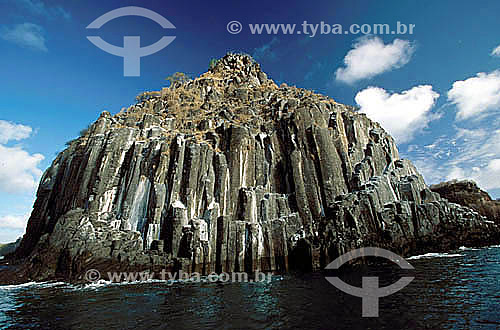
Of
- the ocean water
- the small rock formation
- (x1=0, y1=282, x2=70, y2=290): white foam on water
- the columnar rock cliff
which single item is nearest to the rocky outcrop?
the columnar rock cliff

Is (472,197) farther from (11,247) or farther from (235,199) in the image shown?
(11,247)

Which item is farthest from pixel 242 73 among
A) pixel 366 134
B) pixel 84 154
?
pixel 84 154

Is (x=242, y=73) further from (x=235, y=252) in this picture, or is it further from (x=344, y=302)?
(x=344, y=302)

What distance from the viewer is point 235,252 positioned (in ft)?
106

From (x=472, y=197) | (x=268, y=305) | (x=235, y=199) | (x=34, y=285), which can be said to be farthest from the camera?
(x=472, y=197)

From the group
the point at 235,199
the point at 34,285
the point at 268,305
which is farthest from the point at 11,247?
the point at 268,305

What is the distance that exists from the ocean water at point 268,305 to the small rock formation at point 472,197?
2503 cm

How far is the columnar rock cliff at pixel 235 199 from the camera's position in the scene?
Result: 31.7 m

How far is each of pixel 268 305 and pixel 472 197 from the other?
163 feet

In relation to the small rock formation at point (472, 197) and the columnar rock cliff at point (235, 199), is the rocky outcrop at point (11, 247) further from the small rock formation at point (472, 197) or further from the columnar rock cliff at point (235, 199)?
the small rock formation at point (472, 197)

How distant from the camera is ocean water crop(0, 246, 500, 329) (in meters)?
13.0

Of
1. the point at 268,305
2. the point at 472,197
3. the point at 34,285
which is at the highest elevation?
the point at 472,197

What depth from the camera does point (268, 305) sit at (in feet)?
53.9

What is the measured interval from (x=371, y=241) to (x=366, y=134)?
25791mm
